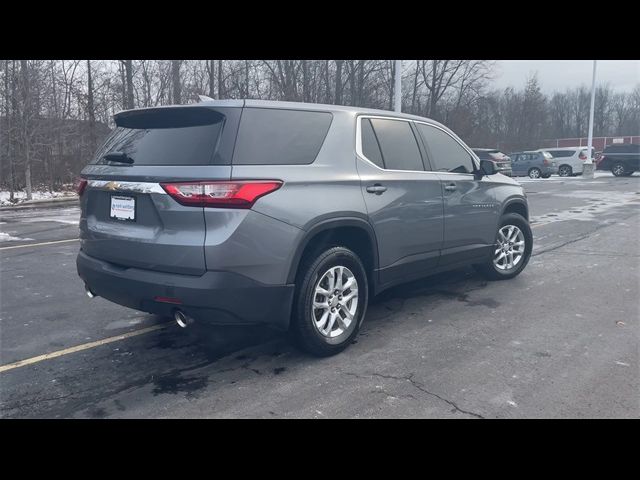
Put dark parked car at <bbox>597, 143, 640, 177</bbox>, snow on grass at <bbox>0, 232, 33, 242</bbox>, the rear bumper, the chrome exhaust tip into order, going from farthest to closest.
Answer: dark parked car at <bbox>597, 143, 640, 177</bbox> < snow on grass at <bbox>0, 232, 33, 242</bbox> < the chrome exhaust tip < the rear bumper

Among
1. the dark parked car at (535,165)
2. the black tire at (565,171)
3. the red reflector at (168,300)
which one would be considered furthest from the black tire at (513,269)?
the black tire at (565,171)

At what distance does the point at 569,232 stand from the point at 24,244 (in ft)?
32.9

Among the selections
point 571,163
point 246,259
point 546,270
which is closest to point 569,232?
point 546,270

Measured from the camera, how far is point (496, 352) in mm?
4156

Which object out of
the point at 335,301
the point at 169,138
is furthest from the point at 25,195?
the point at 335,301

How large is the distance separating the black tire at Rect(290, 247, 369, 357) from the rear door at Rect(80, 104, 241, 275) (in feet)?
2.68

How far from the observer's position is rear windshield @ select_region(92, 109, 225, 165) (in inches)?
140

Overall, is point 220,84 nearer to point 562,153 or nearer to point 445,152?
point 562,153

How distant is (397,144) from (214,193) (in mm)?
2096

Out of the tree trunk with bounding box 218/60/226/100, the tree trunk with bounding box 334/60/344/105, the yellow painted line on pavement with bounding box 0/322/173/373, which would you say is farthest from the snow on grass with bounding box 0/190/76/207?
the tree trunk with bounding box 334/60/344/105

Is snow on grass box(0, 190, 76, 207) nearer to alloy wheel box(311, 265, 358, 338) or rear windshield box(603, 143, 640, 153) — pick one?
alloy wheel box(311, 265, 358, 338)

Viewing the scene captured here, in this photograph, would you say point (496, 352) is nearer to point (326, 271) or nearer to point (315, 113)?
point (326, 271)
